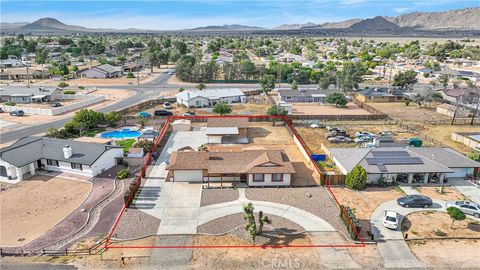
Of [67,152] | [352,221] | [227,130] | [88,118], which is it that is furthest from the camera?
[88,118]

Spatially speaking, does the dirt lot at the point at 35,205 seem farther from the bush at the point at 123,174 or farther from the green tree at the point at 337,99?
the green tree at the point at 337,99

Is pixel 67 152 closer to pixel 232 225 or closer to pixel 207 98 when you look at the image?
pixel 232 225

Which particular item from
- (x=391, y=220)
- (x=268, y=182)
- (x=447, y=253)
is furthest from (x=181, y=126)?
(x=447, y=253)

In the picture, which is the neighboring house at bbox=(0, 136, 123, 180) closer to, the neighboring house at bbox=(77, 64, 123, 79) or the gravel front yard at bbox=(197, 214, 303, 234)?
the gravel front yard at bbox=(197, 214, 303, 234)

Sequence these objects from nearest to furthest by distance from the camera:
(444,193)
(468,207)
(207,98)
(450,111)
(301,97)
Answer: (468,207) < (444,193) < (450,111) < (207,98) < (301,97)

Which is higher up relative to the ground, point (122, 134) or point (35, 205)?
point (122, 134)

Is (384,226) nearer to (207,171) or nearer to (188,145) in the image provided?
(207,171)
